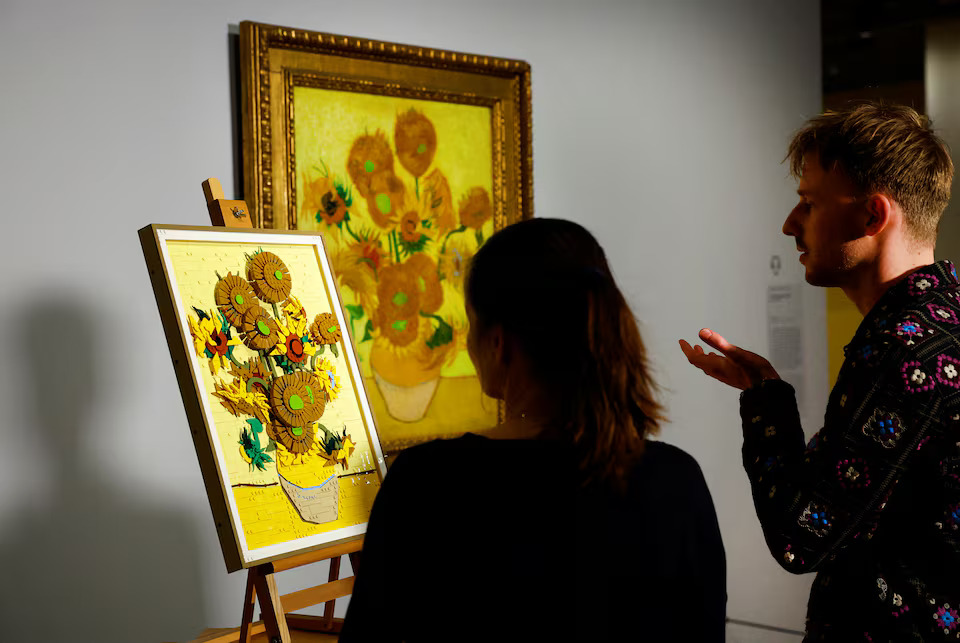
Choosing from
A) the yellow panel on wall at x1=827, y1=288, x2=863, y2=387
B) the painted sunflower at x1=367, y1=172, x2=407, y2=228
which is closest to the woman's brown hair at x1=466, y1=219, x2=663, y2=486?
the painted sunflower at x1=367, y1=172, x2=407, y2=228

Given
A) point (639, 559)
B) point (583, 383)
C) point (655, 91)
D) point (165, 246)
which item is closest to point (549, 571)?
point (639, 559)

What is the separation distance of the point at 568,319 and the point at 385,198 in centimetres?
152

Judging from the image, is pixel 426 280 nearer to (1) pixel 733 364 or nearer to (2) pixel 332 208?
(2) pixel 332 208

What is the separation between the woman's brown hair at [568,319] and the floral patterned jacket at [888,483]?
1.27 ft

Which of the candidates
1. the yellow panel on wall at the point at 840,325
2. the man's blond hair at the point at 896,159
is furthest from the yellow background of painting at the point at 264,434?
the yellow panel on wall at the point at 840,325

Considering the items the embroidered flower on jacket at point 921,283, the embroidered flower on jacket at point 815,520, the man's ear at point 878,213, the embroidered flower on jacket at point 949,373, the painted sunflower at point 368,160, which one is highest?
the painted sunflower at point 368,160

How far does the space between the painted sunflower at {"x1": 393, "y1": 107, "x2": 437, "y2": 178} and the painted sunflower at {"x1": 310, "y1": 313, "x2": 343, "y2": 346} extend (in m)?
0.78

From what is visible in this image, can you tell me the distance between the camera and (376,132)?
240cm

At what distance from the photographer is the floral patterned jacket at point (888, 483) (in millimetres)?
1193

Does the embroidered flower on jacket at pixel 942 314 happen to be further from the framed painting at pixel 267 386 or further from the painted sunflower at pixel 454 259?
the painted sunflower at pixel 454 259

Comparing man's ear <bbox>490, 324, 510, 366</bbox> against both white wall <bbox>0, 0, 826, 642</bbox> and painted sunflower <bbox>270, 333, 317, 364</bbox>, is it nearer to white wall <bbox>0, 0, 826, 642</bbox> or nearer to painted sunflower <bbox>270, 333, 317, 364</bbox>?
painted sunflower <bbox>270, 333, 317, 364</bbox>

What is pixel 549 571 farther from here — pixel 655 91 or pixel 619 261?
pixel 655 91

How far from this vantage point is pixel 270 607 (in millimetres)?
1561

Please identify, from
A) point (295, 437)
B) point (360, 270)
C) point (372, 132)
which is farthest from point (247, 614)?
point (372, 132)
